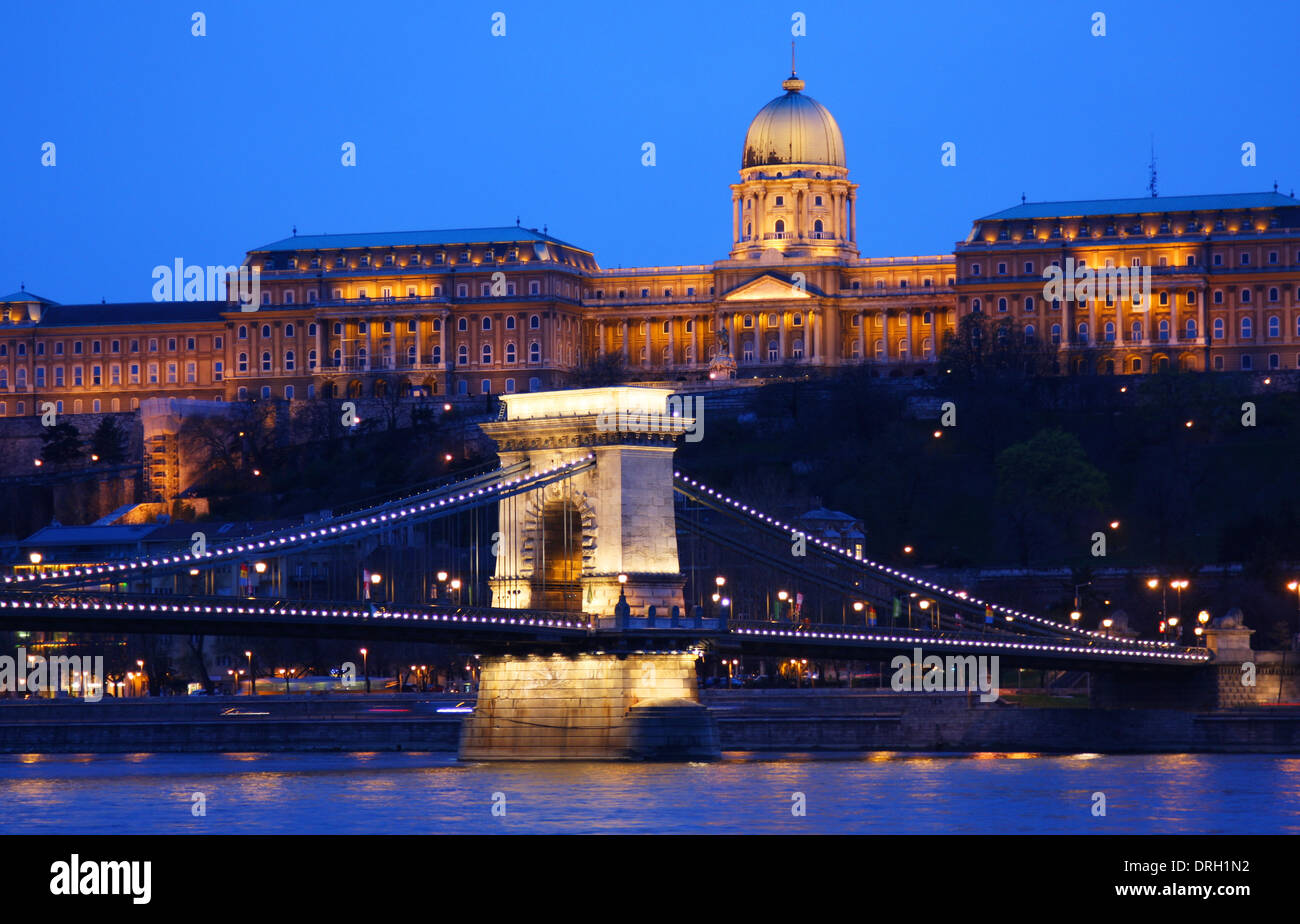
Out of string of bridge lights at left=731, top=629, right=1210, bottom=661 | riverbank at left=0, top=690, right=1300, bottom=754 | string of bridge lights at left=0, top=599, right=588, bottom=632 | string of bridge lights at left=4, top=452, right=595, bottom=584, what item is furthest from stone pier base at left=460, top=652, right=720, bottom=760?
riverbank at left=0, top=690, right=1300, bottom=754

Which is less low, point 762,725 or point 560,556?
point 560,556

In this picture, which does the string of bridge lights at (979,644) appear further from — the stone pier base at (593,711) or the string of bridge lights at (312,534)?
the string of bridge lights at (312,534)

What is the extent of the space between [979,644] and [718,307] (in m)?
95.6

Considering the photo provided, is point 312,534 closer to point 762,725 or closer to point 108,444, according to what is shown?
point 762,725

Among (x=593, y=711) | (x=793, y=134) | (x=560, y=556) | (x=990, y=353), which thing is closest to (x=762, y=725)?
(x=560, y=556)

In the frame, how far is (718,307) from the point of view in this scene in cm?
16000

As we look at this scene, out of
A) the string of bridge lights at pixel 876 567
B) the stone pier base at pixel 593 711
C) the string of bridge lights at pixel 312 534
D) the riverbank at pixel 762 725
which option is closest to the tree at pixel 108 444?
the riverbank at pixel 762 725

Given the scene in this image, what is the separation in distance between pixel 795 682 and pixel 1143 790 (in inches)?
1364

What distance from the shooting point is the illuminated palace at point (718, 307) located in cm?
15162

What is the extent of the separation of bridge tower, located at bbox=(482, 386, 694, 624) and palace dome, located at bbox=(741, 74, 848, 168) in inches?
4049

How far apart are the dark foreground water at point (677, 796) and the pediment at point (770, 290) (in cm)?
9187

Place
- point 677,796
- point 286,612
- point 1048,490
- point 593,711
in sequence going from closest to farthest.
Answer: point 677,796 → point 286,612 → point 593,711 → point 1048,490

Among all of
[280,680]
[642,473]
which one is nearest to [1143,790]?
[642,473]
